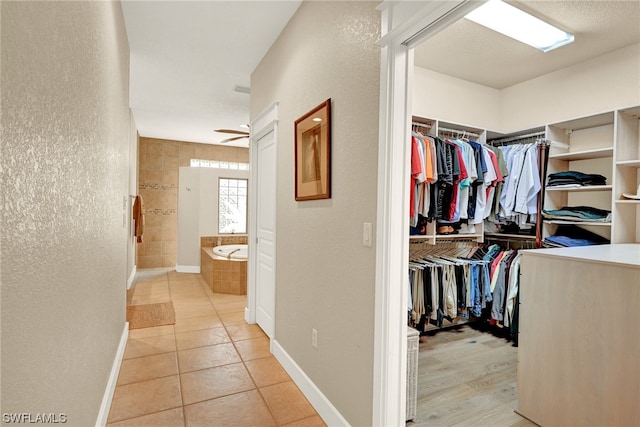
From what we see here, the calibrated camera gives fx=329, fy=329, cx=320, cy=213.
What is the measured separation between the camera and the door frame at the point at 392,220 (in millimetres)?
1458

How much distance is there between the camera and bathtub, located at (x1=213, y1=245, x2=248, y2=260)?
5146 millimetres

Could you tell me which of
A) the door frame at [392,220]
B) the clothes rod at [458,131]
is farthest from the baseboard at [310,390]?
the clothes rod at [458,131]

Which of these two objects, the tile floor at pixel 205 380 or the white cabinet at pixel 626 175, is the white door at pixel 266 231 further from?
the white cabinet at pixel 626 175

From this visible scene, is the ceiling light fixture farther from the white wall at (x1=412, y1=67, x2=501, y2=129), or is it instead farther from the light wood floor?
the light wood floor

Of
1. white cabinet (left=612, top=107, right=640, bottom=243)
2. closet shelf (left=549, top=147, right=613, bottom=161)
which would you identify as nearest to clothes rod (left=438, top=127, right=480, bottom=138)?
closet shelf (left=549, top=147, right=613, bottom=161)

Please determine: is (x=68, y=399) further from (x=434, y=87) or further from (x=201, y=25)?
(x=434, y=87)

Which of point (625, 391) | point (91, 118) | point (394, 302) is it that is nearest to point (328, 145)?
point (394, 302)

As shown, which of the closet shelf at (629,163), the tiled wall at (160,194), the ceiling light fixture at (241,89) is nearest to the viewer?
the closet shelf at (629,163)

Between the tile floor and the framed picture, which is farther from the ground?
the framed picture

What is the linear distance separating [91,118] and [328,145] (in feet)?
3.87

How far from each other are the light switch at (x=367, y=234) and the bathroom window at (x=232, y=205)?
5364 mm

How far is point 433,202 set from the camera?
2777 mm

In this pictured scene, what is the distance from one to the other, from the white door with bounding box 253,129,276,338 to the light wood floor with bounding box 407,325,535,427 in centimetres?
130

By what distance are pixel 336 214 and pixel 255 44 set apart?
6.11 feet
